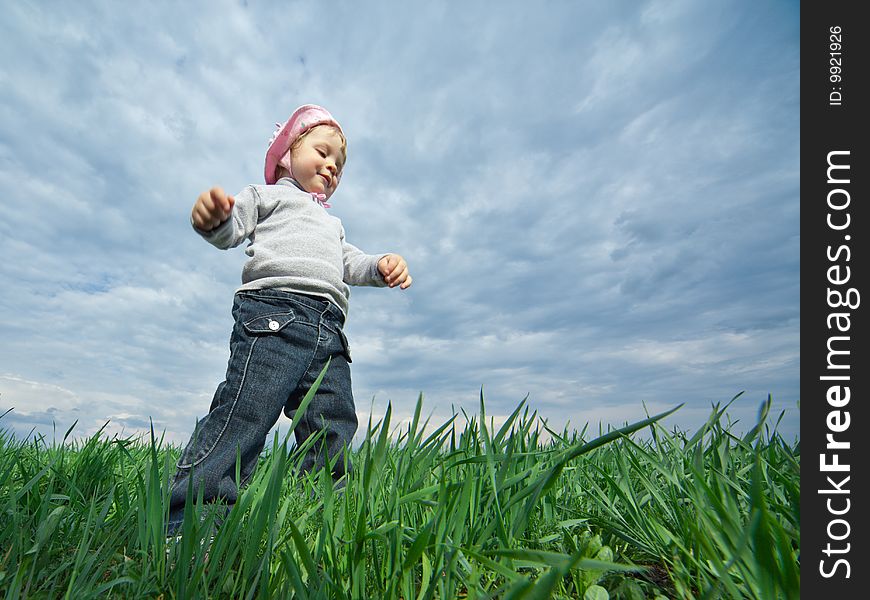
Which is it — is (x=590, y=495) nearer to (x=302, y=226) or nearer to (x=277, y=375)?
(x=277, y=375)

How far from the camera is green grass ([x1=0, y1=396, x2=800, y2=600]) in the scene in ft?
2.99

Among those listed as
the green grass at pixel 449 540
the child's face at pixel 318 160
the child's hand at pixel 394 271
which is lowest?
the green grass at pixel 449 540

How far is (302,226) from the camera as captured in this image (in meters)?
3.10

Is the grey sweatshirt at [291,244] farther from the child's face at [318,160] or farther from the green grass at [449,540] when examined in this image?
the green grass at [449,540]

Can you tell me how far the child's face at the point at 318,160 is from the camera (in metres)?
3.35

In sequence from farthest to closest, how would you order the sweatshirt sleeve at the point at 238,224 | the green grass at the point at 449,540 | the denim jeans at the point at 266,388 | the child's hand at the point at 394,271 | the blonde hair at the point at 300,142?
1. the blonde hair at the point at 300,142
2. the child's hand at the point at 394,271
3. the sweatshirt sleeve at the point at 238,224
4. the denim jeans at the point at 266,388
5. the green grass at the point at 449,540

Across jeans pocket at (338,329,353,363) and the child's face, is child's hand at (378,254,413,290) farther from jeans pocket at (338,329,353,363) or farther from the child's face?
the child's face

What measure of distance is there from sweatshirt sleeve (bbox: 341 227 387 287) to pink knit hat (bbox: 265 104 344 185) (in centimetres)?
53

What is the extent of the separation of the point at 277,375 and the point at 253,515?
4.57 ft

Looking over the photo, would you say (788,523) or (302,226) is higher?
(302,226)

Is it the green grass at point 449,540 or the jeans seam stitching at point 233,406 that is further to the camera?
the jeans seam stitching at point 233,406
